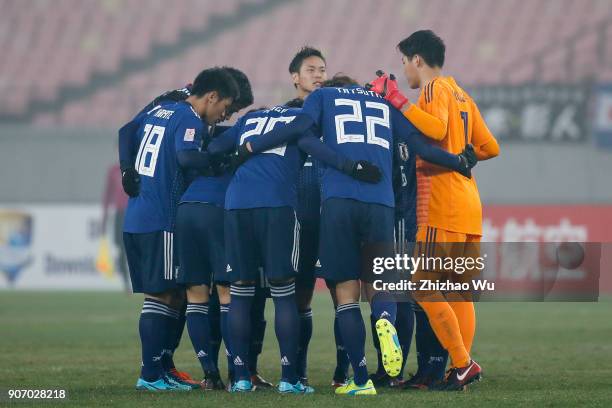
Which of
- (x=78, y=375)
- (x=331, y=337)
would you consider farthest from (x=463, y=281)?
(x=331, y=337)

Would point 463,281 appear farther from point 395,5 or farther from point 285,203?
point 395,5

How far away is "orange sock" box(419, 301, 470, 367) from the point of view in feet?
24.1

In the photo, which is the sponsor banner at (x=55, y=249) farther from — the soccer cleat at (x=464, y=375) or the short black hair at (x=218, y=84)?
the soccer cleat at (x=464, y=375)

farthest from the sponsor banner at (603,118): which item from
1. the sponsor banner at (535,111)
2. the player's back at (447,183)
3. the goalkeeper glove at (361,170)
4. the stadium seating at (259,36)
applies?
the goalkeeper glove at (361,170)

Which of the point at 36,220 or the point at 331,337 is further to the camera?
the point at 36,220

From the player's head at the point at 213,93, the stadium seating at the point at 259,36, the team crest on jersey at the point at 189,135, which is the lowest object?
the team crest on jersey at the point at 189,135

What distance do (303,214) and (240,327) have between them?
105 centimetres

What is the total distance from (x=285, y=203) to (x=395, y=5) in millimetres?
22084

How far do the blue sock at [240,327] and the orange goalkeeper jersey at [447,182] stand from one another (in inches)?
49.4

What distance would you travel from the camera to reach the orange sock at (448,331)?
7336 mm

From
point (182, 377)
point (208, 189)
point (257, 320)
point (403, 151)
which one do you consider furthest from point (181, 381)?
point (403, 151)

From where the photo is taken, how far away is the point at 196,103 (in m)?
8.12

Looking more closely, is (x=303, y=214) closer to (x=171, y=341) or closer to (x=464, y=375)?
(x=171, y=341)

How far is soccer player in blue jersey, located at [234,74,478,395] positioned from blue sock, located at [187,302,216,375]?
1.00 meters
